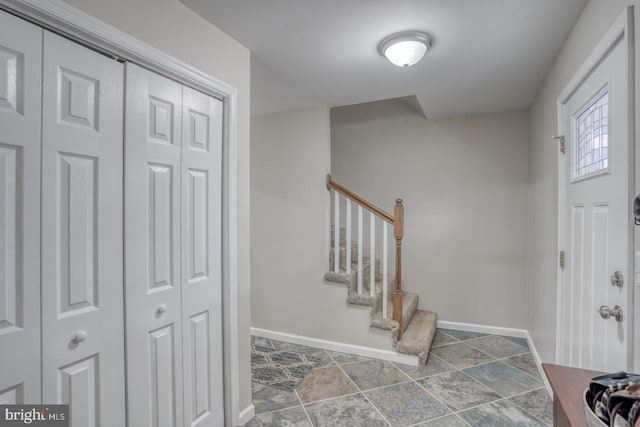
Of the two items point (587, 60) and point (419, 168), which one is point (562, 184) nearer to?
point (587, 60)

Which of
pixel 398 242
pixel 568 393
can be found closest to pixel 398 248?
pixel 398 242

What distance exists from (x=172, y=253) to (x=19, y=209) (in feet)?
2.04

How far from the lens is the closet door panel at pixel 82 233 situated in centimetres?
111

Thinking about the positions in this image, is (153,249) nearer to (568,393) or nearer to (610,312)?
(568,393)

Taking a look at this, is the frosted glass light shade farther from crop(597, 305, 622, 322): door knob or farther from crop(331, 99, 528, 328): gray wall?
crop(331, 99, 528, 328): gray wall

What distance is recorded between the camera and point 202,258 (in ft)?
5.67

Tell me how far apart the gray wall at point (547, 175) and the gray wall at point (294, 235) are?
4.56 feet

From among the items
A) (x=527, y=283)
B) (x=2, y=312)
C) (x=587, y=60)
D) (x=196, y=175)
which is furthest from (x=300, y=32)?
(x=527, y=283)

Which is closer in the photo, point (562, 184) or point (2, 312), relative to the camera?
point (2, 312)

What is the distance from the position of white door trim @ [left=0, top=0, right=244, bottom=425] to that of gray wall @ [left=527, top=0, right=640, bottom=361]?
184cm

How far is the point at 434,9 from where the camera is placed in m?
1.59

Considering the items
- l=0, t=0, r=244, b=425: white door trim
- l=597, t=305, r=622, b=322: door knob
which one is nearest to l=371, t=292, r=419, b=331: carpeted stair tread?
l=0, t=0, r=244, b=425: white door trim

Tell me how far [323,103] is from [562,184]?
6.73 ft

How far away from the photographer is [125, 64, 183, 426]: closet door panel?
1365 millimetres
